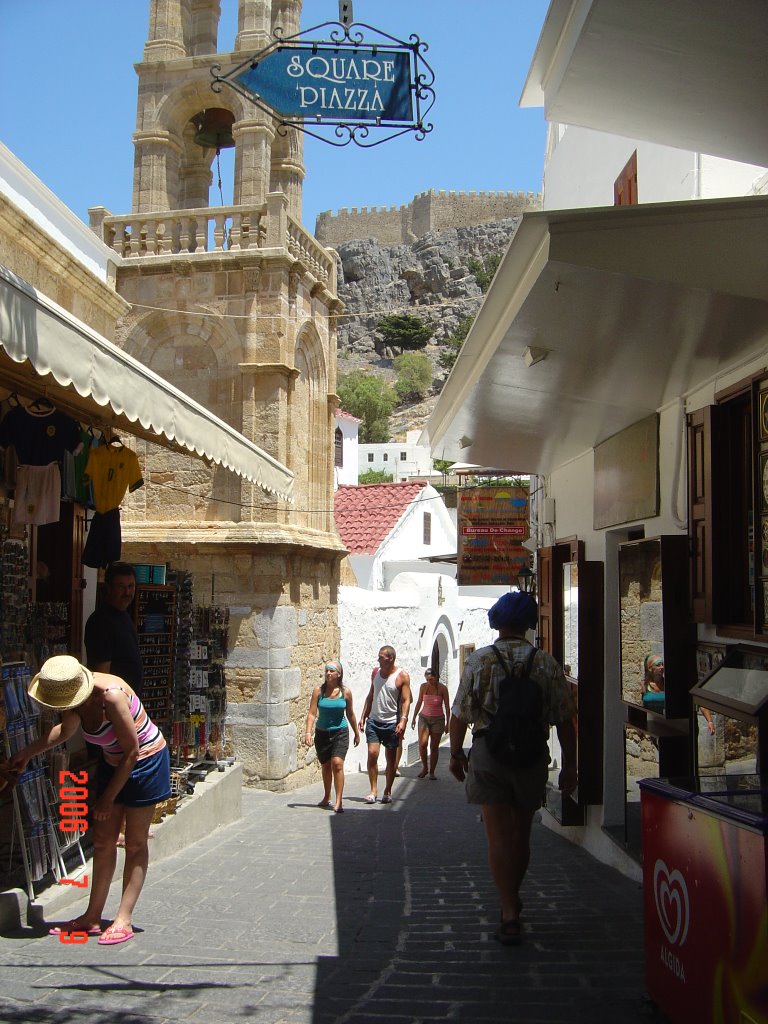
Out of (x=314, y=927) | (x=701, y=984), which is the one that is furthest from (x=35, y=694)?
(x=701, y=984)

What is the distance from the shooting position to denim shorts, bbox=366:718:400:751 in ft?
35.3

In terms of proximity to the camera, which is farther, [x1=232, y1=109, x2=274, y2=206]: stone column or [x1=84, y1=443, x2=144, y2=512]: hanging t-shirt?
[x1=232, y1=109, x2=274, y2=206]: stone column

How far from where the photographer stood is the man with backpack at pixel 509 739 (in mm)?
4457

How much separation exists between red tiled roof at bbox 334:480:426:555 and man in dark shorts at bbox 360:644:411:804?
10826 mm

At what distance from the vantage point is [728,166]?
5.85 metres

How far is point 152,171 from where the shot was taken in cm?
1403

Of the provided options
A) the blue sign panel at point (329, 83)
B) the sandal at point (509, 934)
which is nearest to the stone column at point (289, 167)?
the blue sign panel at point (329, 83)

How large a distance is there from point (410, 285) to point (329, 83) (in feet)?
262

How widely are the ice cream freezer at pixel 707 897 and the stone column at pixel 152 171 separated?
12772 millimetres

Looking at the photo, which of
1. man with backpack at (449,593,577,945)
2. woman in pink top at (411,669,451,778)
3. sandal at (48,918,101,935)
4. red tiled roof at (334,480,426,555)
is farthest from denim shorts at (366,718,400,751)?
red tiled roof at (334,480,426,555)

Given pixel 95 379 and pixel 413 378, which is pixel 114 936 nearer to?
pixel 95 379

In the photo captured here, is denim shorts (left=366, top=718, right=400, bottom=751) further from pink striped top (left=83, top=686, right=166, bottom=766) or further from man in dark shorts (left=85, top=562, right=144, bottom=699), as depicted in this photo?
pink striped top (left=83, top=686, right=166, bottom=766)

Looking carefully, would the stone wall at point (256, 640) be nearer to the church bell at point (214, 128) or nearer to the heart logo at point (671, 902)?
the church bell at point (214, 128)
